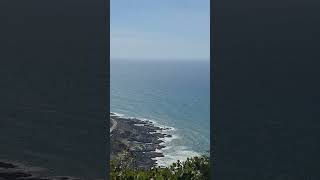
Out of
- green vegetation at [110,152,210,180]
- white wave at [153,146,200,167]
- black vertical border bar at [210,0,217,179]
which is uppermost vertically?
black vertical border bar at [210,0,217,179]

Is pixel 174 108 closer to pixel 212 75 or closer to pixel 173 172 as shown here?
pixel 173 172

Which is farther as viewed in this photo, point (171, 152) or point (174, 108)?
point (174, 108)

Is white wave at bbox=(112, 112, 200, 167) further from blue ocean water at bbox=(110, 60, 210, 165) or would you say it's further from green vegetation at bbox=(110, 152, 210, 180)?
green vegetation at bbox=(110, 152, 210, 180)

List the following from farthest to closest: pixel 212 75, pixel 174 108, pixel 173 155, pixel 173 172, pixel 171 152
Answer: pixel 174 108 → pixel 171 152 → pixel 173 155 → pixel 173 172 → pixel 212 75

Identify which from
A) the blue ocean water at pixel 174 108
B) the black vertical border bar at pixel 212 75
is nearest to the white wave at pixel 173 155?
the blue ocean water at pixel 174 108

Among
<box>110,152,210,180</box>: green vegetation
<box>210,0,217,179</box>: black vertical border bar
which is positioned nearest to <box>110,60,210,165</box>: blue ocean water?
<box>110,152,210,180</box>: green vegetation

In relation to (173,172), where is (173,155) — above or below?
below

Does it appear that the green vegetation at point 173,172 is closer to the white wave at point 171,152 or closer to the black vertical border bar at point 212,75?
the black vertical border bar at point 212,75

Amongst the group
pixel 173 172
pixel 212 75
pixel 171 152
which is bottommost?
pixel 171 152

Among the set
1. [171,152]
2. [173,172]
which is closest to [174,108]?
[171,152]
